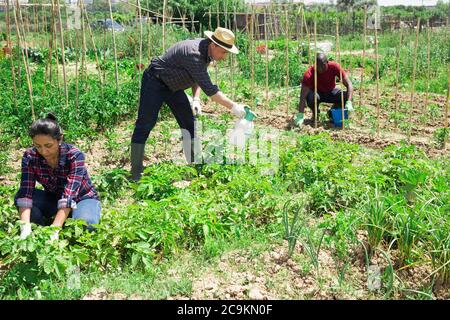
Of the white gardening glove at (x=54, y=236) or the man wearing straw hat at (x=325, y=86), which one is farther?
the man wearing straw hat at (x=325, y=86)

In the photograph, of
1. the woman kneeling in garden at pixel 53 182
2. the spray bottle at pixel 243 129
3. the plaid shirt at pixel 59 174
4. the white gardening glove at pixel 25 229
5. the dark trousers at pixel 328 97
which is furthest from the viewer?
the dark trousers at pixel 328 97

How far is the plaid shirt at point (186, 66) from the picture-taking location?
4.18m

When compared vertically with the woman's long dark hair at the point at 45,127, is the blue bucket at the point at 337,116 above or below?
below

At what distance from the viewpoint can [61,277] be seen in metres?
2.67

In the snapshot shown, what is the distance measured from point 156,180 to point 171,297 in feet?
3.91

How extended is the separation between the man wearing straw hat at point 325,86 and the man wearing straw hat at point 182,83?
2282 millimetres

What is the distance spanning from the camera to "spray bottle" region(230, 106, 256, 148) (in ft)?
14.2

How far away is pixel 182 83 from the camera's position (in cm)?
441

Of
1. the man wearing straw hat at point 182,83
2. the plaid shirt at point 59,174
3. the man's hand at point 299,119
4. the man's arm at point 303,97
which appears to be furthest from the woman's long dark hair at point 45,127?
the man's arm at point 303,97

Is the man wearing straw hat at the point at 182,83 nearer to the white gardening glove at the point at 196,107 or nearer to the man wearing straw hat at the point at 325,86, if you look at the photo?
the white gardening glove at the point at 196,107

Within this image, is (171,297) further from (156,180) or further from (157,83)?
(157,83)

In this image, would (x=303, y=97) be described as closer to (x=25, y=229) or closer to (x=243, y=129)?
(x=243, y=129)

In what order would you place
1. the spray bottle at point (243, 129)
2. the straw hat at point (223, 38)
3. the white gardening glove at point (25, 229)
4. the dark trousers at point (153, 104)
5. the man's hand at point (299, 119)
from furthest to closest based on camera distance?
the man's hand at point (299, 119)
the dark trousers at point (153, 104)
the spray bottle at point (243, 129)
the straw hat at point (223, 38)
the white gardening glove at point (25, 229)

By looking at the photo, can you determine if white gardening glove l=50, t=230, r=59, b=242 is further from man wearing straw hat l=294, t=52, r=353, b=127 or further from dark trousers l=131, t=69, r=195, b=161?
man wearing straw hat l=294, t=52, r=353, b=127
